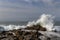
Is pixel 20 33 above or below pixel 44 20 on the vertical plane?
below

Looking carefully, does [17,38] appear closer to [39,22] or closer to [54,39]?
[54,39]

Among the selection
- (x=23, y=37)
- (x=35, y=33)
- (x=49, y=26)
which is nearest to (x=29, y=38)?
(x=23, y=37)

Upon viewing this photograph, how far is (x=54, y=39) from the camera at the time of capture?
16.4 m

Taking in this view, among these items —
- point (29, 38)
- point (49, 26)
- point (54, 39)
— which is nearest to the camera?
point (29, 38)

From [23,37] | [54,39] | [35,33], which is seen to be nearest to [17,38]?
[23,37]

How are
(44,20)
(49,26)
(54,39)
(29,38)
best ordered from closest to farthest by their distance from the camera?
(29,38) → (54,39) → (49,26) → (44,20)

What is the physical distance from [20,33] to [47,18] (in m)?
10.6

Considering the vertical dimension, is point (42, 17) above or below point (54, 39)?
above

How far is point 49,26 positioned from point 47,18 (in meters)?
2.38

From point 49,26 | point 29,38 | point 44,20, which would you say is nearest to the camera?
point 29,38

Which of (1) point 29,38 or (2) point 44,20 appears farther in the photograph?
(2) point 44,20

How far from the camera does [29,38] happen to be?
1492cm

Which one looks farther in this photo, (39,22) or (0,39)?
(39,22)

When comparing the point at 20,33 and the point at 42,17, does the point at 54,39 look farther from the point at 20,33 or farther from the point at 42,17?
the point at 42,17
